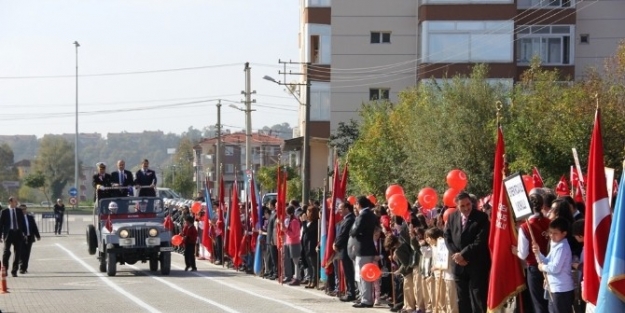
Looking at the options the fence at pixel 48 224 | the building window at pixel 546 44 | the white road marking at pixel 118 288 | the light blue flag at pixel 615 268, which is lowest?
the fence at pixel 48 224

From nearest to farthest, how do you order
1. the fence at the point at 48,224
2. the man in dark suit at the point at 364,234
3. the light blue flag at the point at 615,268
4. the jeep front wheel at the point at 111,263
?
the light blue flag at the point at 615,268 → the man in dark suit at the point at 364,234 → the jeep front wheel at the point at 111,263 → the fence at the point at 48,224

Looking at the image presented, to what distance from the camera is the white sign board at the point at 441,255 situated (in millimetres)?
17984

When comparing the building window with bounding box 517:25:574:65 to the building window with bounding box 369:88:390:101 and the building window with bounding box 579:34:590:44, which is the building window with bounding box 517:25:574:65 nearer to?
the building window with bounding box 579:34:590:44

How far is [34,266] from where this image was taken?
36.2 m

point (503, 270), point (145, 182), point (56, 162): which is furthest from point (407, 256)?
point (56, 162)

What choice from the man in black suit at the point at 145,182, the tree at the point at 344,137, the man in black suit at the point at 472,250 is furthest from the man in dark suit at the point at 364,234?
the tree at the point at 344,137

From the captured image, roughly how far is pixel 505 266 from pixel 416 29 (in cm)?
4797

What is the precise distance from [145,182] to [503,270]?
18819 millimetres

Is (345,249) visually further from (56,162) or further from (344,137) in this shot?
(56,162)

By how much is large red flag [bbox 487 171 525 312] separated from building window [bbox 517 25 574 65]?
43.6 meters

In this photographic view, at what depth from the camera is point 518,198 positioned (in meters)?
14.9

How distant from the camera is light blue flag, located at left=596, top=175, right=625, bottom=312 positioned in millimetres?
12195

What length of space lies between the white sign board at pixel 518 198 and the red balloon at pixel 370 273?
5.94 metres

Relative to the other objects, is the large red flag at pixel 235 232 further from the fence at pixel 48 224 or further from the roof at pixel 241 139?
the roof at pixel 241 139
